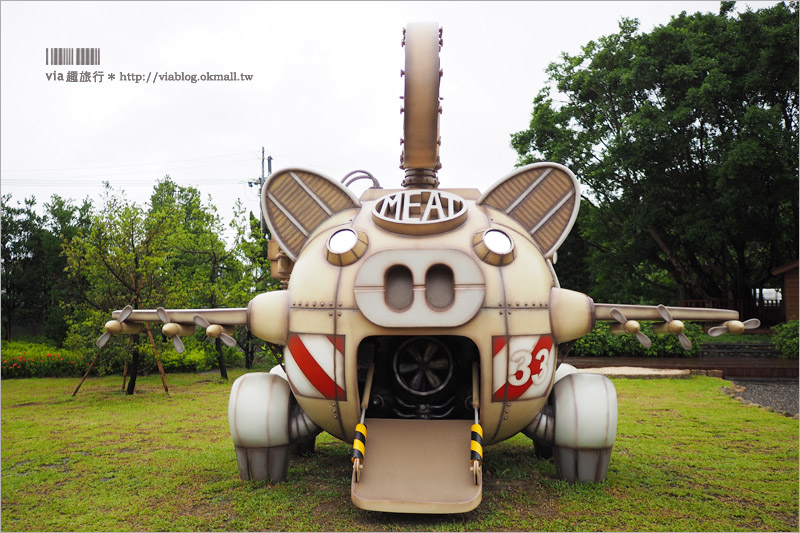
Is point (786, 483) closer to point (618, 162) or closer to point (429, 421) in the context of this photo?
point (429, 421)

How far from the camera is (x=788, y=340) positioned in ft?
56.9

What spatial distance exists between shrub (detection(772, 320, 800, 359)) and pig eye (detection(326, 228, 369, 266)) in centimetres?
1625

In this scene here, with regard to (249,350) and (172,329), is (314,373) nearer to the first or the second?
(172,329)

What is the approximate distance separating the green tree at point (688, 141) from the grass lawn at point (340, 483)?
11821mm

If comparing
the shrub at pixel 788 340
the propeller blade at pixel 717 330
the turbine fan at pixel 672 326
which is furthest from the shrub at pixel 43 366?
the shrub at pixel 788 340

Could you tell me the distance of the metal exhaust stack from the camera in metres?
5.81

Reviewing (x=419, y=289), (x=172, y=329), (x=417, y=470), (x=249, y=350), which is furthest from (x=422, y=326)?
(x=249, y=350)

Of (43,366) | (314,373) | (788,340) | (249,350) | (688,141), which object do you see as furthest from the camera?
(688,141)

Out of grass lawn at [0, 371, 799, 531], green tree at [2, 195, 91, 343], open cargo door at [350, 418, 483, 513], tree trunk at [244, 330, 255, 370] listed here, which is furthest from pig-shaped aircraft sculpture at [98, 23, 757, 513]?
A: green tree at [2, 195, 91, 343]

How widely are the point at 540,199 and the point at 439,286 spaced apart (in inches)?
65.8

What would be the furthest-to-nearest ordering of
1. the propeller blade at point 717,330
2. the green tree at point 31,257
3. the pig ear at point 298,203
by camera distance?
the green tree at point 31,257, the pig ear at point 298,203, the propeller blade at point 717,330

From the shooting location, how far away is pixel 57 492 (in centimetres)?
614

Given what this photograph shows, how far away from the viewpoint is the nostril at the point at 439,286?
16.5ft

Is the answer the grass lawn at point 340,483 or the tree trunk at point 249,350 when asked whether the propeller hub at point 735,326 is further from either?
the tree trunk at point 249,350
